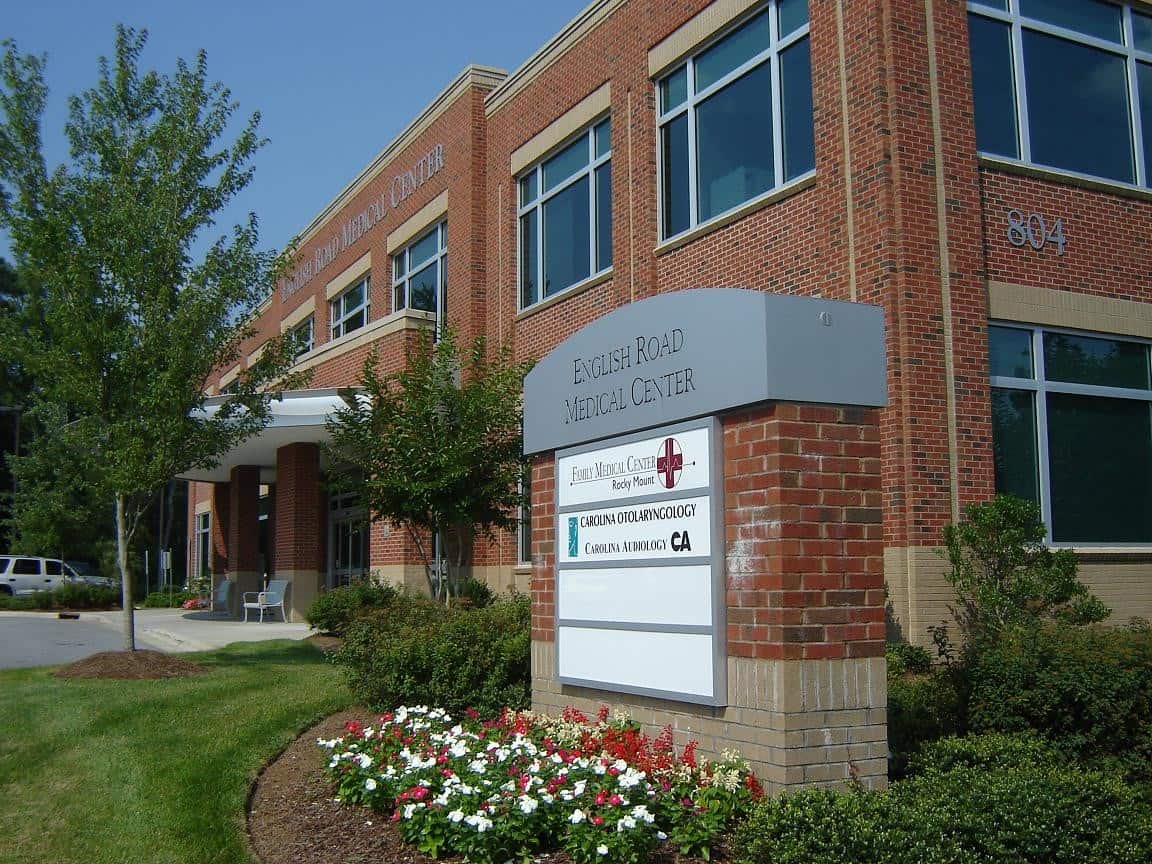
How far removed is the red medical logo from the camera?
7.05 m

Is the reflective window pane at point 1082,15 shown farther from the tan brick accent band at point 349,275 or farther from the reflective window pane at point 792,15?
the tan brick accent band at point 349,275

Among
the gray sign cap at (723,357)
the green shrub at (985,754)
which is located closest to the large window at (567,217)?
the gray sign cap at (723,357)

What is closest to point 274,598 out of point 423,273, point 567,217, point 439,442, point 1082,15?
point 423,273

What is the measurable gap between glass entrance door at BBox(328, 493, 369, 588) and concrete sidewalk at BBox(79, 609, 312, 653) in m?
2.38

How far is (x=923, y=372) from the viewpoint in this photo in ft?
40.5

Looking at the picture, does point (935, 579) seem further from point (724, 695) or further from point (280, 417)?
point (280, 417)

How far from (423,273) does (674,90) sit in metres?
9.40

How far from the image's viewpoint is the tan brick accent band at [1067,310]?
522 inches

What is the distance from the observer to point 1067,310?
13.7 metres

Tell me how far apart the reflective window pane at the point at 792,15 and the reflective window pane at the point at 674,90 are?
2.12 m

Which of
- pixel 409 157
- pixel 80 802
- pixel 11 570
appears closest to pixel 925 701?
pixel 80 802

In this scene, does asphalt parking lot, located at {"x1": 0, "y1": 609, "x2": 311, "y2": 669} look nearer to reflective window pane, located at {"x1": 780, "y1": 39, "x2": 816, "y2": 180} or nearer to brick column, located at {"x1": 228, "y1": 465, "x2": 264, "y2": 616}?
brick column, located at {"x1": 228, "y1": 465, "x2": 264, "y2": 616}

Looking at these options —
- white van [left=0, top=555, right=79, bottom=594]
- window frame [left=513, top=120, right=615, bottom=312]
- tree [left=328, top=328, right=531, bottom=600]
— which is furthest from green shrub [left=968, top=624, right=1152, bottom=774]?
white van [left=0, top=555, right=79, bottom=594]

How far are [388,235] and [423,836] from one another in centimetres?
2146
